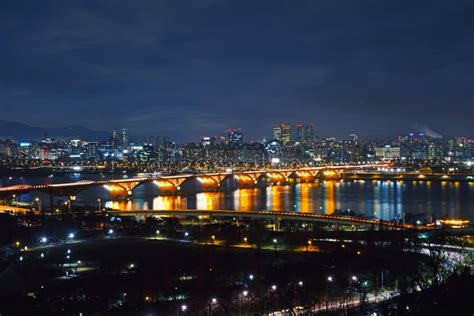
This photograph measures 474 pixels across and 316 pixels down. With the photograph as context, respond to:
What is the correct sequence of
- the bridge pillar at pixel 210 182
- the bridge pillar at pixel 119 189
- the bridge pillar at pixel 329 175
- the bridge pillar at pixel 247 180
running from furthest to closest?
the bridge pillar at pixel 329 175 → the bridge pillar at pixel 247 180 → the bridge pillar at pixel 210 182 → the bridge pillar at pixel 119 189

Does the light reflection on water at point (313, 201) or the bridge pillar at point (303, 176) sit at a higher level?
the bridge pillar at point (303, 176)

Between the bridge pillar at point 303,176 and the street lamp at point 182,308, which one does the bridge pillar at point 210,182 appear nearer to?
the bridge pillar at point 303,176

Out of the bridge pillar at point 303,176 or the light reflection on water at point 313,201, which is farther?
the bridge pillar at point 303,176

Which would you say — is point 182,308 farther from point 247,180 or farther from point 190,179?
point 190,179

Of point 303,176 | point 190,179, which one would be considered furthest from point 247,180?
point 303,176

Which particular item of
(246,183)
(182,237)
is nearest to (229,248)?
(182,237)

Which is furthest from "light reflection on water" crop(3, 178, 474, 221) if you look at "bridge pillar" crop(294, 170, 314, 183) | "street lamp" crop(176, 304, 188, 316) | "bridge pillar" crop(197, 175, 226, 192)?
"street lamp" crop(176, 304, 188, 316)

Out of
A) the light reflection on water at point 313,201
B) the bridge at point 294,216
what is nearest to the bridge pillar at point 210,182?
the light reflection on water at point 313,201
